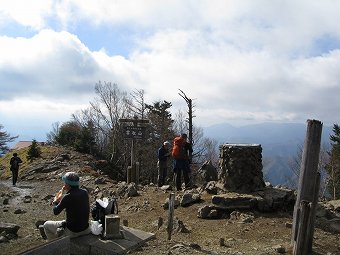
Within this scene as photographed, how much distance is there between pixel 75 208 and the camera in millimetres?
7195

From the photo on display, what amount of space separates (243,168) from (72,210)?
590 centimetres

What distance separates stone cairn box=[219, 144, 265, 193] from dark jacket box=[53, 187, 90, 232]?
545 cm

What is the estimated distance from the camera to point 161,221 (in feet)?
33.7

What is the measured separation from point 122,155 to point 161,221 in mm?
26201

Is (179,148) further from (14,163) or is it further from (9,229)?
(14,163)

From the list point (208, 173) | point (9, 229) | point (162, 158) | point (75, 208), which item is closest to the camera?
point (75, 208)

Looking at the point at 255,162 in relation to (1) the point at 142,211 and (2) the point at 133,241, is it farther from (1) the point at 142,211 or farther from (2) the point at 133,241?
(2) the point at 133,241

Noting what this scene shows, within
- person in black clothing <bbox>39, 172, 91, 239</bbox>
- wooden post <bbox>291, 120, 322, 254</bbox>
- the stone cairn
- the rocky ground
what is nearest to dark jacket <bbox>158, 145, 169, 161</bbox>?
the rocky ground

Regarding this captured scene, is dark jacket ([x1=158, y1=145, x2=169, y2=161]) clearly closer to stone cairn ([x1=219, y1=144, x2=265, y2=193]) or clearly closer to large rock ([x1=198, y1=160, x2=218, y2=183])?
large rock ([x1=198, y1=160, x2=218, y2=183])

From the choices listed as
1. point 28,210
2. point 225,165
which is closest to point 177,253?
point 225,165

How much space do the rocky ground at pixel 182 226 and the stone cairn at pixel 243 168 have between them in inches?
37.5

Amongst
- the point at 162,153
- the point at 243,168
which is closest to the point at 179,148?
the point at 162,153

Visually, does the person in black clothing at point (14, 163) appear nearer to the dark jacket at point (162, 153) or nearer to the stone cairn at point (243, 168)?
the dark jacket at point (162, 153)

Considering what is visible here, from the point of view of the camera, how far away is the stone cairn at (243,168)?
38.2ft
